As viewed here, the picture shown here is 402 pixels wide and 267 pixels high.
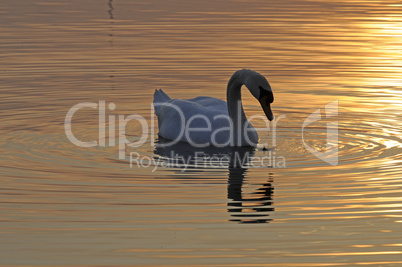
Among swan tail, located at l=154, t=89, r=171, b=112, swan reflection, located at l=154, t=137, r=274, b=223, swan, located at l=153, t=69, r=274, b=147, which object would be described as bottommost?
swan reflection, located at l=154, t=137, r=274, b=223

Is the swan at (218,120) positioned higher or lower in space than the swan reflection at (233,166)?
higher

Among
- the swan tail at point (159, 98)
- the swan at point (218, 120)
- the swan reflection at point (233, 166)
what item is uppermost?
the swan tail at point (159, 98)

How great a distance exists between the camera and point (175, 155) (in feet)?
42.0

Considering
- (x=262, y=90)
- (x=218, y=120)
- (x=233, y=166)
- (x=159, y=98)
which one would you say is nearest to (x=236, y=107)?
(x=218, y=120)

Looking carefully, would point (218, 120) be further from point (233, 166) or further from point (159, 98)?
point (159, 98)

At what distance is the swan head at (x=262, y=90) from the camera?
12711 millimetres

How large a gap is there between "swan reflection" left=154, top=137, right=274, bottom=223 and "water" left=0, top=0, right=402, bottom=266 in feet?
0.13

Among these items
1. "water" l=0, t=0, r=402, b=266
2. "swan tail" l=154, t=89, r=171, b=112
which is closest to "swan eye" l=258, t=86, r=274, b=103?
"water" l=0, t=0, r=402, b=266

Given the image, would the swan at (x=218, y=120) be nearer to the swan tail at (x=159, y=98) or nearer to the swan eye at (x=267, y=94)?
the swan eye at (x=267, y=94)

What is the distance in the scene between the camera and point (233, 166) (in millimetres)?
12156

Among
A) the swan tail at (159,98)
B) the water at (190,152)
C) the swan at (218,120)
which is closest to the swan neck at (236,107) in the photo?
the swan at (218,120)

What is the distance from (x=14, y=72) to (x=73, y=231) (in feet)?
32.5

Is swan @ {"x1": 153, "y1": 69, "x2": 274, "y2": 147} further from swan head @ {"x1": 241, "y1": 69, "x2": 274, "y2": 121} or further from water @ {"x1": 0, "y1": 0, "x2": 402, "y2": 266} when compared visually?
water @ {"x1": 0, "y1": 0, "x2": 402, "y2": 266}

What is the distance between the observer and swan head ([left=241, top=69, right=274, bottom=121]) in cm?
1271
